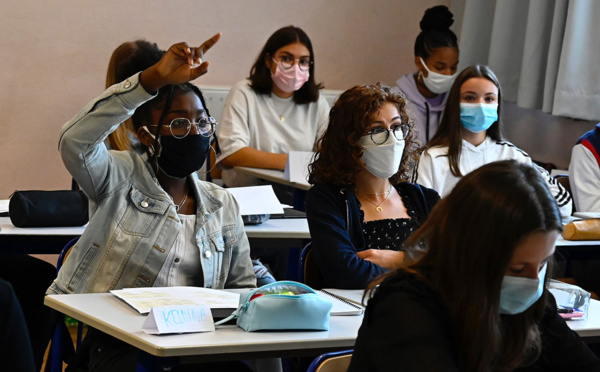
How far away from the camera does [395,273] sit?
149 centimetres

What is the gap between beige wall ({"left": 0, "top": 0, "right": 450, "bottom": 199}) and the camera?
496 cm

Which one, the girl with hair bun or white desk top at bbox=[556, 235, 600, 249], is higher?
the girl with hair bun

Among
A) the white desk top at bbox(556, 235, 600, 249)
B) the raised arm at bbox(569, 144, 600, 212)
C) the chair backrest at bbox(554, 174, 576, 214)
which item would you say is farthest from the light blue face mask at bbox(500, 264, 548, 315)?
the chair backrest at bbox(554, 174, 576, 214)

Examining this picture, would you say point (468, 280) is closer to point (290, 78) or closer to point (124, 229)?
point (124, 229)

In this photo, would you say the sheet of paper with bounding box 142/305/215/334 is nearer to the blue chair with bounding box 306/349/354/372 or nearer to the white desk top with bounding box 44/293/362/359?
the white desk top with bounding box 44/293/362/359

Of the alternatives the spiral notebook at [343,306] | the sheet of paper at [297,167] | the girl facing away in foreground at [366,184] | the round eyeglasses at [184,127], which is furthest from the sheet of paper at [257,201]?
the spiral notebook at [343,306]

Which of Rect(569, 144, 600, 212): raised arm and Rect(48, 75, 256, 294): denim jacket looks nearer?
Rect(48, 75, 256, 294): denim jacket

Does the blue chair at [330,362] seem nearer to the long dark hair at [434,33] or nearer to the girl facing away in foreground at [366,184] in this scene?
the girl facing away in foreground at [366,184]

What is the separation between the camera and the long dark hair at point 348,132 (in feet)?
8.78

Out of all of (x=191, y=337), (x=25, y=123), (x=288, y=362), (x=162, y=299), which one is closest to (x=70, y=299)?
(x=162, y=299)

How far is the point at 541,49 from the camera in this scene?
497cm

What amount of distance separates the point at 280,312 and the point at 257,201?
4.64ft

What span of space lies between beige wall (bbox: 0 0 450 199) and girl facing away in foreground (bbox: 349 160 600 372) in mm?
3965

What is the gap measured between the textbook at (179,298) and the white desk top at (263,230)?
0.90 metres
